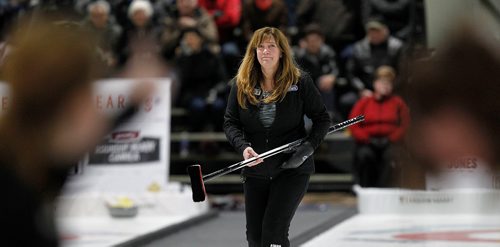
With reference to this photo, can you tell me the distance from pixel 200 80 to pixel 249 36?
33.7 inches

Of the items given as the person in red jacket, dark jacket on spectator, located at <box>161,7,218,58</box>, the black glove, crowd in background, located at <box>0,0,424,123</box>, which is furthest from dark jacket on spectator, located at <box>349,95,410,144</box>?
the black glove

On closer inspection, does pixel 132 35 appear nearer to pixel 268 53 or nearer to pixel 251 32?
pixel 251 32

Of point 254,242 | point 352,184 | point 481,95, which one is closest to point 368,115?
point 352,184

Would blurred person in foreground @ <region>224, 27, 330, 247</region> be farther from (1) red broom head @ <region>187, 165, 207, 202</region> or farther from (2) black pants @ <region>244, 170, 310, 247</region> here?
(1) red broom head @ <region>187, 165, 207, 202</region>

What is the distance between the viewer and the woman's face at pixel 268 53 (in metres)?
5.49

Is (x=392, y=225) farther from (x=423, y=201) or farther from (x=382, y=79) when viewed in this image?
(x=382, y=79)

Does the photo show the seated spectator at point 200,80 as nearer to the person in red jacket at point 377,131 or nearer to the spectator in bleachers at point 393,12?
the person in red jacket at point 377,131

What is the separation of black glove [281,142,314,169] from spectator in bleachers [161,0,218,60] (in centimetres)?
755

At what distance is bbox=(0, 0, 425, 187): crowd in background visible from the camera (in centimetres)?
1265

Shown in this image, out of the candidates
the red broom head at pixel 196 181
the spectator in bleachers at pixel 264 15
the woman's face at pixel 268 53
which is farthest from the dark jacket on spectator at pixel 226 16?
the red broom head at pixel 196 181

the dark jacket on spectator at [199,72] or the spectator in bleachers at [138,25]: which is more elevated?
the spectator in bleachers at [138,25]

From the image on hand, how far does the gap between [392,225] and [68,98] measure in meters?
8.43

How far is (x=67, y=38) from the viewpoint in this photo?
208 cm

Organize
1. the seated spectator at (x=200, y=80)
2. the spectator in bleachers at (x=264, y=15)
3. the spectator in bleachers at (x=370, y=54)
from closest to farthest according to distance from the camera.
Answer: the spectator in bleachers at (x=370, y=54) < the seated spectator at (x=200, y=80) < the spectator in bleachers at (x=264, y=15)
